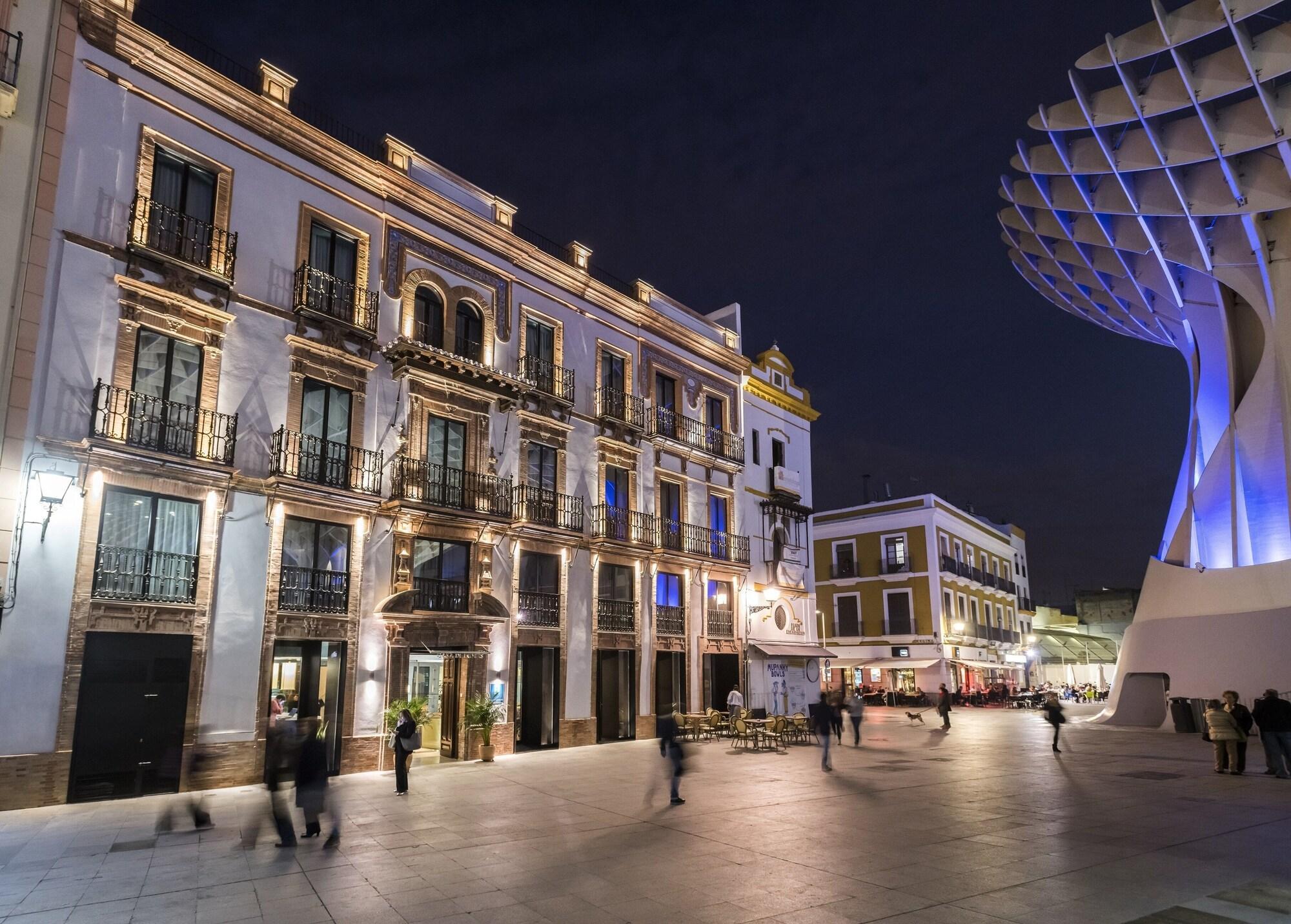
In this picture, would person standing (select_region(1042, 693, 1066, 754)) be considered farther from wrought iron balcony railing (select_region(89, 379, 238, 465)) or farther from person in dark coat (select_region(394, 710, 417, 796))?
wrought iron balcony railing (select_region(89, 379, 238, 465))

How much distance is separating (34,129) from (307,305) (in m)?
5.85

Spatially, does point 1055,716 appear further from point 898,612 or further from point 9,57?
point 898,612

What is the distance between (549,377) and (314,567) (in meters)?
9.70

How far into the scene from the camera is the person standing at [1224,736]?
1650 cm

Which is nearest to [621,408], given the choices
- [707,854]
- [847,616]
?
[707,854]

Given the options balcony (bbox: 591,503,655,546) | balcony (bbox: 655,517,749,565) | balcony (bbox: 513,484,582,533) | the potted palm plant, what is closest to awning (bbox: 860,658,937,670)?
balcony (bbox: 655,517,749,565)

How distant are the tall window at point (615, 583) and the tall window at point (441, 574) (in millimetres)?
5403

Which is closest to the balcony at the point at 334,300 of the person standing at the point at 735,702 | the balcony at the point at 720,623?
the person standing at the point at 735,702

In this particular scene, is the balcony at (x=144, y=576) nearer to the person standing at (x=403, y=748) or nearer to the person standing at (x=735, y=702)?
the person standing at (x=403, y=748)

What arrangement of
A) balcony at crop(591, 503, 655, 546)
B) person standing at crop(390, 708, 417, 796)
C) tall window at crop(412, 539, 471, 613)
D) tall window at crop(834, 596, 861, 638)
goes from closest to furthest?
person standing at crop(390, 708, 417, 796)
tall window at crop(412, 539, 471, 613)
balcony at crop(591, 503, 655, 546)
tall window at crop(834, 596, 861, 638)

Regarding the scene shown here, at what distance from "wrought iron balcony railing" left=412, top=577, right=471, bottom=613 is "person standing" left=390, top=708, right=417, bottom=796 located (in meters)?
5.75

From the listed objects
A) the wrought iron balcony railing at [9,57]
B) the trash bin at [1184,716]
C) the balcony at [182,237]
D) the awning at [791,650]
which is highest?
the wrought iron balcony railing at [9,57]

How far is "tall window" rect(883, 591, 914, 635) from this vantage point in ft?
168

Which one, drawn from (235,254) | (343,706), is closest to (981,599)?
(343,706)
